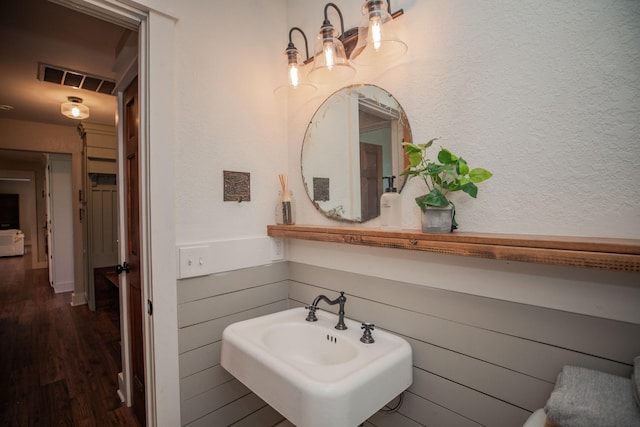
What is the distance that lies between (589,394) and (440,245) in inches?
18.3

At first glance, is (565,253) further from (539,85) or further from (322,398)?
(322,398)

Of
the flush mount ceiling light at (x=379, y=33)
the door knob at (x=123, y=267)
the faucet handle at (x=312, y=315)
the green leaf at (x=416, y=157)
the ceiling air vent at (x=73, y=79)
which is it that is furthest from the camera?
the ceiling air vent at (x=73, y=79)

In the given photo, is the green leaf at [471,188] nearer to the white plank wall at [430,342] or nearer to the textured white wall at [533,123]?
the textured white wall at [533,123]

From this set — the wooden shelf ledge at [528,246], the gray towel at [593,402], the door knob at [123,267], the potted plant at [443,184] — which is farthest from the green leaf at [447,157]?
the door knob at [123,267]

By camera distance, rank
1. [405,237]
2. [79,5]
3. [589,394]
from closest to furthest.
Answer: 1. [589,394]
2. [405,237]
3. [79,5]

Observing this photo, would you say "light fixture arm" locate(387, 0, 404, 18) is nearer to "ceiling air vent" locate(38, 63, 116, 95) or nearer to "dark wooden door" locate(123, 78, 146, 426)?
"dark wooden door" locate(123, 78, 146, 426)

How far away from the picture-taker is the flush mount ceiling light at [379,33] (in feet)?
3.63

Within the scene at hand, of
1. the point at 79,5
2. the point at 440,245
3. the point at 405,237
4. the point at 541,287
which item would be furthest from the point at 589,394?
the point at 79,5

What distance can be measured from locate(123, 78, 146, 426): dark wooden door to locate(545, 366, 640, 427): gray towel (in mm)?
1732

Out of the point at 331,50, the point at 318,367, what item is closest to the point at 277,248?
the point at 318,367

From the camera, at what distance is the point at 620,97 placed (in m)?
0.75

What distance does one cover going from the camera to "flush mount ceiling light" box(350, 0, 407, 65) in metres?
1.11

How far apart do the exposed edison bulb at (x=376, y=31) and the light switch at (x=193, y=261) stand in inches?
44.0

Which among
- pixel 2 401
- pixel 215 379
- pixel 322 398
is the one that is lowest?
pixel 2 401
